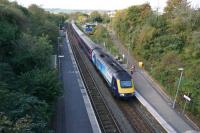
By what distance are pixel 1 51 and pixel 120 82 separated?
531 inches

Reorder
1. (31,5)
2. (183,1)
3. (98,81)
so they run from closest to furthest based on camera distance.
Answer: (98,81), (183,1), (31,5)

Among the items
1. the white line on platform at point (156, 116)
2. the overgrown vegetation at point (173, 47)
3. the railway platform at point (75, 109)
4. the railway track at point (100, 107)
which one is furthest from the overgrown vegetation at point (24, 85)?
the overgrown vegetation at point (173, 47)

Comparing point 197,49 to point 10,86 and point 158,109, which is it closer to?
point 158,109

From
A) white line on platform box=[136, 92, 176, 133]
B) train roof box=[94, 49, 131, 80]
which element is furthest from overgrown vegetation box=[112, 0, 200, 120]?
train roof box=[94, 49, 131, 80]

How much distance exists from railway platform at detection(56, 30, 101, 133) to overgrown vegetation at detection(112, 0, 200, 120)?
10.0 m

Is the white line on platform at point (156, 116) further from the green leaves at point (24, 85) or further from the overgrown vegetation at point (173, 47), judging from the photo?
the green leaves at point (24, 85)

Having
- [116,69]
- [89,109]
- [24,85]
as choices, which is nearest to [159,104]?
[116,69]

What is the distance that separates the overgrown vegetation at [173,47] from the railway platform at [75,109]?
10.0 m

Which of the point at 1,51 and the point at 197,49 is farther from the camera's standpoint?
the point at 197,49

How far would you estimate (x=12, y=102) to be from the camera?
48.6ft

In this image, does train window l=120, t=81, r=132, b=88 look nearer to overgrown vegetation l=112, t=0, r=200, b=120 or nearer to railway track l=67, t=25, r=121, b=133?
railway track l=67, t=25, r=121, b=133

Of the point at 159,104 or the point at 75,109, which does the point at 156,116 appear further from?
the point at 75,109

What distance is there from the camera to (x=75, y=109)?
23469mm

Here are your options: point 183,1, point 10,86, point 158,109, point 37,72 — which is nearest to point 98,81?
point 158,109
